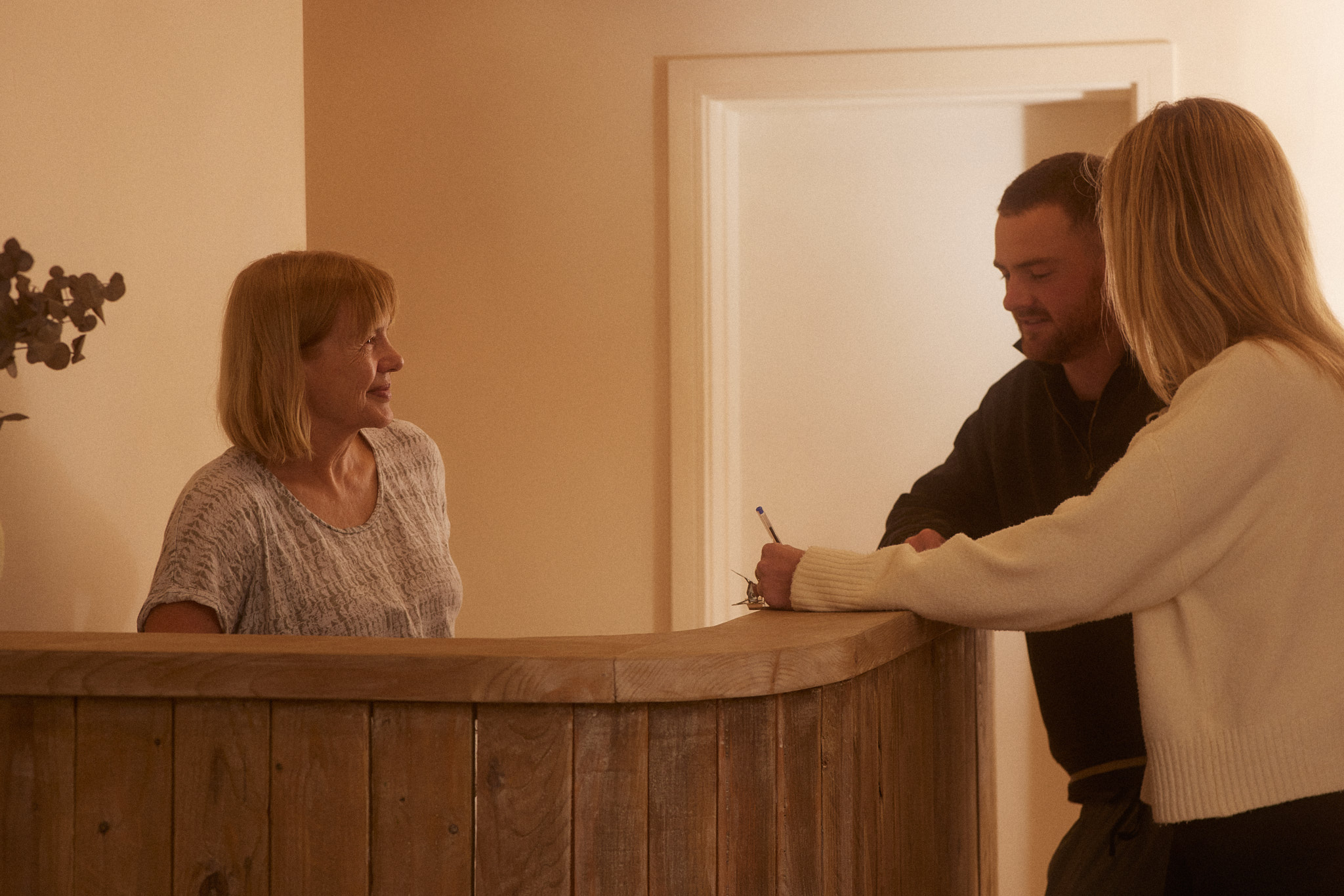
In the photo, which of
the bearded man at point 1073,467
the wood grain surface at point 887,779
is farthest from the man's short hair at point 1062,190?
the wood grain surface at point 887,779

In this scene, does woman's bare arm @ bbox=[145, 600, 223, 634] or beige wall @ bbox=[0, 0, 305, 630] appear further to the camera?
beige wall @ bbox=[0, 0, 305, 630]

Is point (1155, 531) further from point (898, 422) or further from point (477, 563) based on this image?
point (477, 563)

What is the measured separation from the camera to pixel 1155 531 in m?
1.02

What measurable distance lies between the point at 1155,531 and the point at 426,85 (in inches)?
87.6

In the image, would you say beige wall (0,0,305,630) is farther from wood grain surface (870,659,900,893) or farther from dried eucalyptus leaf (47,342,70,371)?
wood grain surface (870,659,900,893)

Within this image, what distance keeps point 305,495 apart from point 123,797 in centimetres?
71

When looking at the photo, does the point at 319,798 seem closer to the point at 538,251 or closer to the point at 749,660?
the point at 749,660

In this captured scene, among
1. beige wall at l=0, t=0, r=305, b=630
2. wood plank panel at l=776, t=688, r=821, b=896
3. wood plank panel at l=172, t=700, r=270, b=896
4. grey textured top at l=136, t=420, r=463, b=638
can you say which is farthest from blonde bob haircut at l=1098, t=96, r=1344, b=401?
beige wall at l=0, t=0, r=305, b=630

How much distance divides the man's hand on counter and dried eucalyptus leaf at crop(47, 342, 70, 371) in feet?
2.25

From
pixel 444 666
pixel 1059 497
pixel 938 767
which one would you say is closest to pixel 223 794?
pixel 444 666

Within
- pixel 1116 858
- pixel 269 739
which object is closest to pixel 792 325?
pixel 1116 858

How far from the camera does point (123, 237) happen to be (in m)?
1.68

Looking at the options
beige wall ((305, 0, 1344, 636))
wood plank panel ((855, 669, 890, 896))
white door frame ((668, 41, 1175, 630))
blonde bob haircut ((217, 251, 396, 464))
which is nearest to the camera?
wood plank panel ((855, 669, 890, 896))

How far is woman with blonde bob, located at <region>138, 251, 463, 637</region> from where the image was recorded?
4.73 ft
